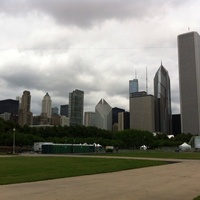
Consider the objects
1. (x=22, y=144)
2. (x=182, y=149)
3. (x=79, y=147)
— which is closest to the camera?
(x=79, y=147)

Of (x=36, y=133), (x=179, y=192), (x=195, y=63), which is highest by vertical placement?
(x=195, y=63)

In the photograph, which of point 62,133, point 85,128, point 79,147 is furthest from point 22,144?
point 85,128

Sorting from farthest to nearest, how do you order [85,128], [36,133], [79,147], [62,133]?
[85,128], [62,133], [36,133], [79,147]

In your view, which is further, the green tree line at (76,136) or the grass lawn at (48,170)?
the green tree line at (76,136)

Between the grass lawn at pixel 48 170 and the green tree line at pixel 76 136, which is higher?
the green tree line at pixel 76 136

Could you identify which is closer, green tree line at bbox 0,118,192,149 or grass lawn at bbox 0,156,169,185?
grass lawn at bbox 0,156,169,185

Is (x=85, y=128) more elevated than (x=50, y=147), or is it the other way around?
(x=85, y=128)

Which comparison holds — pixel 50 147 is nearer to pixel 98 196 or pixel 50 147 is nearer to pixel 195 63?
pixel 98 196

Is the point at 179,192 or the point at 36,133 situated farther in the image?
the point at 36,133

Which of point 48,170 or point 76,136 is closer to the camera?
point 48,170

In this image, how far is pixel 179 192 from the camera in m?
15.0

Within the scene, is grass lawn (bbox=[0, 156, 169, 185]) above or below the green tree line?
below

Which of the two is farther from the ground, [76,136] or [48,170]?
[76,136]

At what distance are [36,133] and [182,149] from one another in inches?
2283
